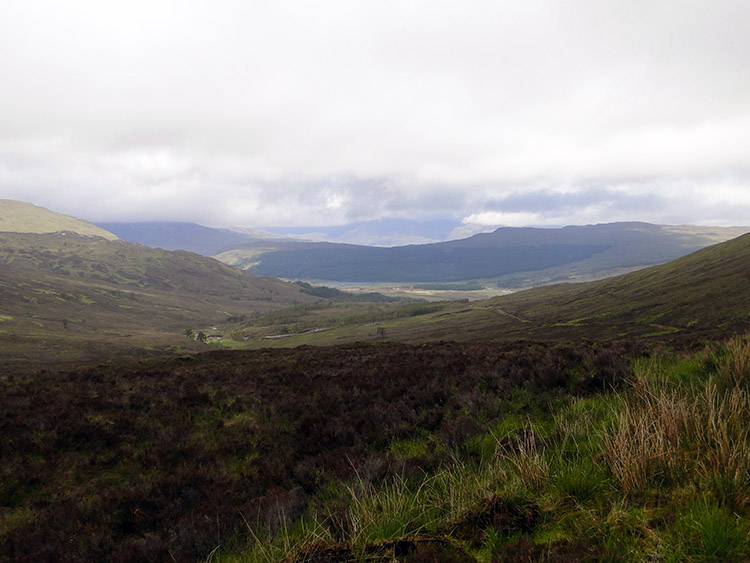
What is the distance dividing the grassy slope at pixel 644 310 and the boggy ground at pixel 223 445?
167 ft

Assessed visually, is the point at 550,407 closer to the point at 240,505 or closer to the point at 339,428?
the point at 339,428

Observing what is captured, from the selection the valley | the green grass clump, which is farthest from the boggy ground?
the green grass clump

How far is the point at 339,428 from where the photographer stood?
32.7ft

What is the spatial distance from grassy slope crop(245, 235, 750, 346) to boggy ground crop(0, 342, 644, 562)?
51.0 meters

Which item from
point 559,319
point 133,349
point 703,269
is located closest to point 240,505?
point 559,319

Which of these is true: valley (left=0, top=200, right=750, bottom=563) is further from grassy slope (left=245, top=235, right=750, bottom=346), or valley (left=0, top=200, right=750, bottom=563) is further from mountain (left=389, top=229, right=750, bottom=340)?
mountain (left=389, top=229, right=750, bottom=340)

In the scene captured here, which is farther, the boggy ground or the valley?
the boggy ground

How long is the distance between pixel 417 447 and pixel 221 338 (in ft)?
591

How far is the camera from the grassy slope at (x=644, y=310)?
70438 mm

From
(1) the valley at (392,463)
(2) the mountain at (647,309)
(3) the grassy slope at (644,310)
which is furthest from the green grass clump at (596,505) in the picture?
(2) the mountain at (647,309)

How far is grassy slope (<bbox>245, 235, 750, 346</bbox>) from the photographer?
2773 inches

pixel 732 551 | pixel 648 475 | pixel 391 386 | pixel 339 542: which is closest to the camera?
pixel 732 551

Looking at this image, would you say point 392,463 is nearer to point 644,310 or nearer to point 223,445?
point 223,445

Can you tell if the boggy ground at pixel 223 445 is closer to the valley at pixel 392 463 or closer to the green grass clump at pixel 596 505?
the valley at pixel 392 463
